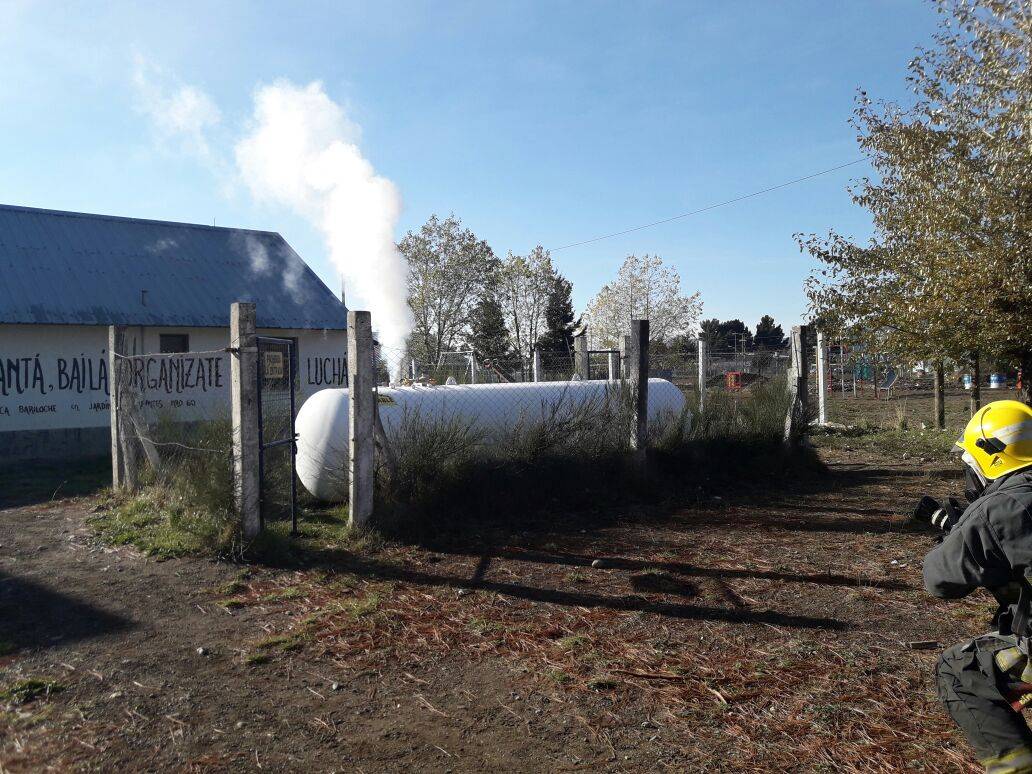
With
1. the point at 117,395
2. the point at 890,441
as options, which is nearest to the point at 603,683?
the point at 117,395

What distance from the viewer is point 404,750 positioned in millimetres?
3432

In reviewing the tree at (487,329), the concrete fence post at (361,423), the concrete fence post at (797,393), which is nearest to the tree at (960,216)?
the concrete fence post at (797,393)

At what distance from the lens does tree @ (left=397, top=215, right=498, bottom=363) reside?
136 feet

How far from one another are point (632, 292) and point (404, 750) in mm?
46367

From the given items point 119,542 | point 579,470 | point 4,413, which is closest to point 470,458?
point 579,470

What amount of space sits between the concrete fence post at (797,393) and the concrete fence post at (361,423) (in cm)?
657

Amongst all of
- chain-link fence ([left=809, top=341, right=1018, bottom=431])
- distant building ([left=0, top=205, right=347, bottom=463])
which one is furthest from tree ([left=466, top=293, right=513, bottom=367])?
distant building ([left=0, top=205, right=347, bottom=463])

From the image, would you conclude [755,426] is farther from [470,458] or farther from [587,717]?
[587,717]

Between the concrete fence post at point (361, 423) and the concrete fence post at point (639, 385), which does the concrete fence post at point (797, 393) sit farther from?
the concrete fence post at point (361, 423)

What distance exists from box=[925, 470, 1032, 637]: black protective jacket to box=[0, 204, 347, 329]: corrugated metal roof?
1639 centimetres

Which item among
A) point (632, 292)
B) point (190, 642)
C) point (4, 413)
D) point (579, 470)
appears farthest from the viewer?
point (632, 292)

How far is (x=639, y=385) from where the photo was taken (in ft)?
31.0

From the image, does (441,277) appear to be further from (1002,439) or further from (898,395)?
(1002,439)

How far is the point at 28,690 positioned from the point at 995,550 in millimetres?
4519
